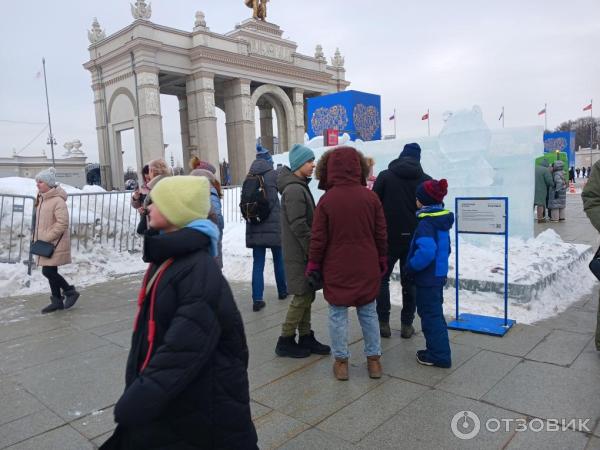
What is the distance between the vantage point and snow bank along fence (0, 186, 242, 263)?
8539mm

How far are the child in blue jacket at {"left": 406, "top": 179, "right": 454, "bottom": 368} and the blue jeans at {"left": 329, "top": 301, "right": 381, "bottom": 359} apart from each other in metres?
0.51

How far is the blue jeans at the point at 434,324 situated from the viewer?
12.6 ft

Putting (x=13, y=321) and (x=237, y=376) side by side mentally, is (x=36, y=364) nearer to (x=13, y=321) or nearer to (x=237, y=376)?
(x=13, y=321)

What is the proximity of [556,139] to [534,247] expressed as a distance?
28.2 meters

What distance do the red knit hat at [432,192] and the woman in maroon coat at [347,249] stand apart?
1.92 feet

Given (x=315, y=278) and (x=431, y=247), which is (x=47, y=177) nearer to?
(x=315, y=278)

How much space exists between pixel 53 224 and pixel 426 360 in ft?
16.6

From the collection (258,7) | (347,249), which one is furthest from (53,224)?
(258,7)

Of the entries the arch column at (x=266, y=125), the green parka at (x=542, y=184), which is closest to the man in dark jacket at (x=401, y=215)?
the green parka at (x=542, y=184)

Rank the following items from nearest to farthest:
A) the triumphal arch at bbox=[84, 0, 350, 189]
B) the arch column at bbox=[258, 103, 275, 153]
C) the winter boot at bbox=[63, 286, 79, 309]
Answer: the winter boot at bbox=[63, 286, 79, 309], the triumphal arch at bbox=[84, 0, 350, 189], the arch column at bbox=[258, 103, 275, 153]

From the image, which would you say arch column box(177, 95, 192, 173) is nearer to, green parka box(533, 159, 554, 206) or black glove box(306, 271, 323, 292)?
green parka box(533, 159, 554, 206)

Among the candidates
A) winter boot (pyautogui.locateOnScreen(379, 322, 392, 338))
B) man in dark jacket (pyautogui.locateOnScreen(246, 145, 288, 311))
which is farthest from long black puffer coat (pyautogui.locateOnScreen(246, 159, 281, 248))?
winter boot (pyautogui.locateOnScreen(379, 322, 392, 338))

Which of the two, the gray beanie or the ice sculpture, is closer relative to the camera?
the gray beanie

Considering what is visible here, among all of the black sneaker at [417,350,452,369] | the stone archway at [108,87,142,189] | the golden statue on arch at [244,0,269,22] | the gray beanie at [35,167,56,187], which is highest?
the golden statue on arch at [244,0,269,22]
